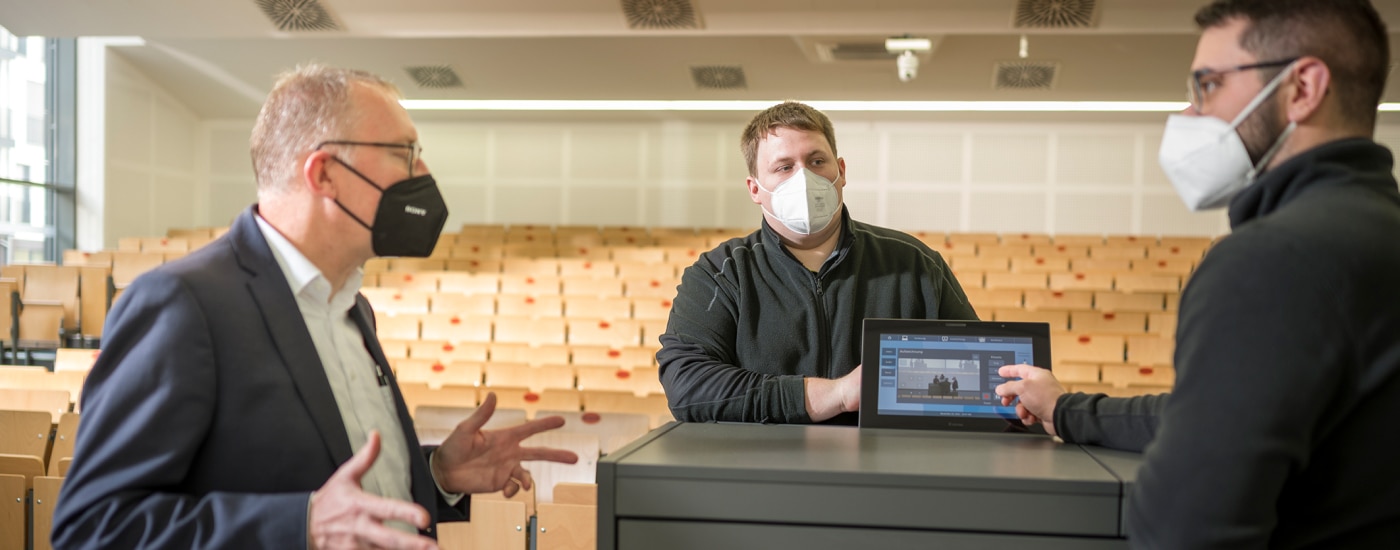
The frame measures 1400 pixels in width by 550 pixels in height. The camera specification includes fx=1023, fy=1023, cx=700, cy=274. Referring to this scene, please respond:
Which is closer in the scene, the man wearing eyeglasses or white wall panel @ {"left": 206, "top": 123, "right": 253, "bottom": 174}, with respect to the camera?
the man wearing eyeglasses

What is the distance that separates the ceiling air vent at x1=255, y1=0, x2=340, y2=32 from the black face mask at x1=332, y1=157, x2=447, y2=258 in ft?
25.2

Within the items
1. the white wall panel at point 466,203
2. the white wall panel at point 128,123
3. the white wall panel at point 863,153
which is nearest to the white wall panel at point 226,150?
the white wall panel at point 128,123

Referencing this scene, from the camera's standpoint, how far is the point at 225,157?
11188 mm

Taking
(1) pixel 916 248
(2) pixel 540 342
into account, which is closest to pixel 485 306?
(2) pixel 540 342

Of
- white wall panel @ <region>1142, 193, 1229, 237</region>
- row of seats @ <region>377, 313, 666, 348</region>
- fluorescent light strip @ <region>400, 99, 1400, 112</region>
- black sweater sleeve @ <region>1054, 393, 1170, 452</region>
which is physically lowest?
row of seats @ <region>377, 313, 666, 348</region>

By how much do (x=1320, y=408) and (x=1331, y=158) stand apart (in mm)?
263

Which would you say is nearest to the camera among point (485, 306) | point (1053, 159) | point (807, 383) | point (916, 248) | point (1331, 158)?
point (1331, 158)

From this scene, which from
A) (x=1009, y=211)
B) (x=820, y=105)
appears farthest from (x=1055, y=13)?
(x=1009, y=211)

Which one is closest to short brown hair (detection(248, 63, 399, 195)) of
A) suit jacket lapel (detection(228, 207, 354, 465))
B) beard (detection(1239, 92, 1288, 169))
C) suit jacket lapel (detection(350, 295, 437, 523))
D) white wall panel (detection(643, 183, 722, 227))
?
suit jacket lapel (detection(228, 207, 354, 465))

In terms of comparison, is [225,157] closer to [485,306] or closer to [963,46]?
[485,306]

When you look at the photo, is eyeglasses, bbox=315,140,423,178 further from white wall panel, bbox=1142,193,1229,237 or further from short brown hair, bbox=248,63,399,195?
white wall panel, bbox=1142,193,1229,237

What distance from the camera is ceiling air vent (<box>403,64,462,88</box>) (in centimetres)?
984

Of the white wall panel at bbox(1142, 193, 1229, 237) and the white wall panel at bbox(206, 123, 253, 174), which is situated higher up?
the white wall panel at bbox(206, 123, 253, 174)

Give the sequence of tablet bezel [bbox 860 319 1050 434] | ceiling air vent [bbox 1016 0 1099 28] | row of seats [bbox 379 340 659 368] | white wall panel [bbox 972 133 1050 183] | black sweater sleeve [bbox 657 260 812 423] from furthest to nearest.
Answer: white wall panel [bbox 972 133 1050 183] < ceiling air vent [bbox 1016 0 1099 28] < row of seats [bbox 379 340 659 368] < black sweater sleeve [bbox 657 260 812 423] < tablet bezel [bbox 860 319 1050 434]
